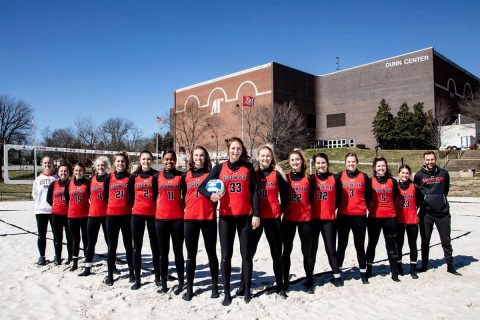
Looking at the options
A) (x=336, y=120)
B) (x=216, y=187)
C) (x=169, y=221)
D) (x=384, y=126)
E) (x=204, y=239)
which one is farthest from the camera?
(x=336, y=120)

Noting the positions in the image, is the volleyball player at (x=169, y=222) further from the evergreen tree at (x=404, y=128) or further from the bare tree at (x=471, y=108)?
the bare tree at (x=471, y=108)

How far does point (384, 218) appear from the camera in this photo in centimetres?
559

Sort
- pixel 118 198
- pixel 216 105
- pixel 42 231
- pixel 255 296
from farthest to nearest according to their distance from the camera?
pixel 216 105 < pixel 42 231 < pixel 118 198 < pixel 255 296

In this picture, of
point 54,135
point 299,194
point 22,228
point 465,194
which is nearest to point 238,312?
point 299,194

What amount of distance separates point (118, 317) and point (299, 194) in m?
2.91

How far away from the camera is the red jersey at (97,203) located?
5785mm

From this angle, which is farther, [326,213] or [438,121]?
[438,121]

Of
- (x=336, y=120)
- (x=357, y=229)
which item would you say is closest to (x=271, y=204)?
(x=357, y=229)

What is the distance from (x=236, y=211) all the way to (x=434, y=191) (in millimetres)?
3766

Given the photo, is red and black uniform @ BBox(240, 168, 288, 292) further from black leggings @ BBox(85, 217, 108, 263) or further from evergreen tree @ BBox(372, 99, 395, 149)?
evergreen tree @ BBox(372, 99, 395, 149)

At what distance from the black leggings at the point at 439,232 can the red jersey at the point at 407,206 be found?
1.30 ft

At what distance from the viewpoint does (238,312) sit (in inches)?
170

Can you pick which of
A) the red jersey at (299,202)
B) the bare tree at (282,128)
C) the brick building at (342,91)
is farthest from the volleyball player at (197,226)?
the brick building at (342,91)

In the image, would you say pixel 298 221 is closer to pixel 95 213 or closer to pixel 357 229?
pixel 357 229
